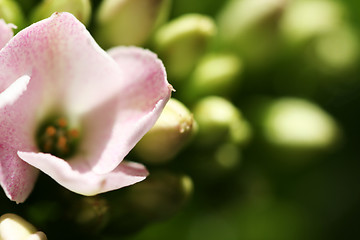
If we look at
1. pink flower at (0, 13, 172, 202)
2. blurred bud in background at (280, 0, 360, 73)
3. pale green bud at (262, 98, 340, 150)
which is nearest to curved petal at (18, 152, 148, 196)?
pink flower at (0, 13, 172, 202)

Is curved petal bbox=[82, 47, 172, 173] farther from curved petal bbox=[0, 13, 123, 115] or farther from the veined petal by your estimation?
the veined petal

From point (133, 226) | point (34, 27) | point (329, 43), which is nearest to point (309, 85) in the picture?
point (329, 43)

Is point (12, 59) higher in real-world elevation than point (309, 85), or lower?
higher

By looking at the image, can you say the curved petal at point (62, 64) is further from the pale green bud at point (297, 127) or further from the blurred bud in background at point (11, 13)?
the pale green bud at point (297, 127)

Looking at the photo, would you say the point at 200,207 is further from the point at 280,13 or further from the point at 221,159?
the point at 280,13

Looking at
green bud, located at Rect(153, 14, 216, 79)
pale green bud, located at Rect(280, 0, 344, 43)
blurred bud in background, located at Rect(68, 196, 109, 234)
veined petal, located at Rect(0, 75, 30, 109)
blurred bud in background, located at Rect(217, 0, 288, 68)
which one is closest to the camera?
veined petal, located at Rect(0, 75, 30, 109)

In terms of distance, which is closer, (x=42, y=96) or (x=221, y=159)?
(x=42, y=96)

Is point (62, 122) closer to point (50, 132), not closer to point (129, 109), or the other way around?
point (50, 132)
